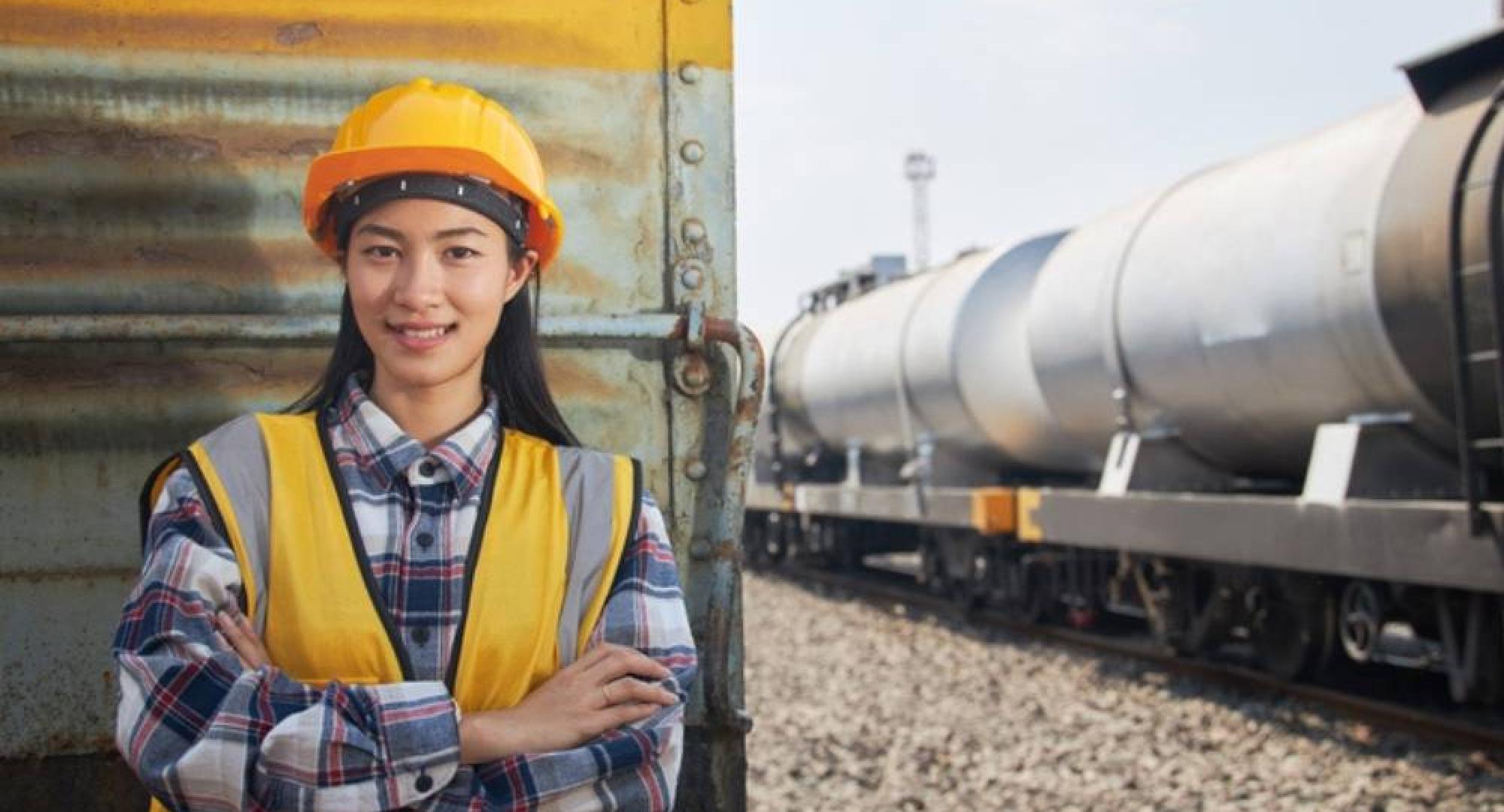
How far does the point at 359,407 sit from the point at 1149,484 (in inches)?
372

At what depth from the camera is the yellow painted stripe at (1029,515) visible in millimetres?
12836

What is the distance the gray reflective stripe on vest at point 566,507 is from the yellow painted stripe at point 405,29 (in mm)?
895

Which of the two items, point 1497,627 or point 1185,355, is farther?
point 1185,355

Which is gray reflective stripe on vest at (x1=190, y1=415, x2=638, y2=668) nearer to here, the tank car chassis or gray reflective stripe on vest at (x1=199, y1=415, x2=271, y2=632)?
gray reflective stripe on vest at (x1=199, y1=415, x2=271, y2=632)

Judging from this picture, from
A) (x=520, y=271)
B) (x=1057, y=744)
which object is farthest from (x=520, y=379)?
(x=1057, y=744)

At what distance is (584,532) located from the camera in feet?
7.38

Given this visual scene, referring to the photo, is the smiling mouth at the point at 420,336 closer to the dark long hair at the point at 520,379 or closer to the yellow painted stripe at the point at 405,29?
the dark long hair at the point at 520,379

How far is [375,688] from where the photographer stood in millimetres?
1993

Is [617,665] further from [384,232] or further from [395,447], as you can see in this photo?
[384,232]

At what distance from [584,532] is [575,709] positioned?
0.82 feet

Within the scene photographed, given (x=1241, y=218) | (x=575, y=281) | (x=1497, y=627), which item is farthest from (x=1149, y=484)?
(x=575, y=281)

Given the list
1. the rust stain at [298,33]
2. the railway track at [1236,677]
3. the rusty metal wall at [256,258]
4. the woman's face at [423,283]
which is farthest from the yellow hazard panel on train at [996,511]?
the woman's face at [423,283]

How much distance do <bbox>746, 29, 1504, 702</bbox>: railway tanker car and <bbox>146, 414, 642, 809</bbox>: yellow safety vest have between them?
6.17 metres

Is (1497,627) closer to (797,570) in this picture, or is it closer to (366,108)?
(366,108)
